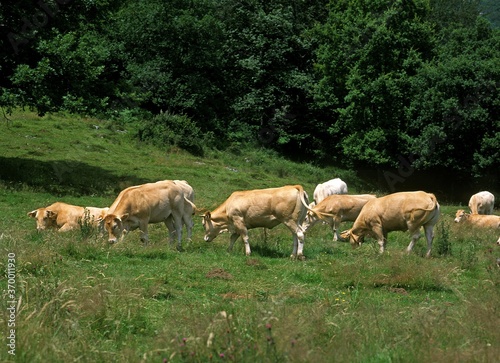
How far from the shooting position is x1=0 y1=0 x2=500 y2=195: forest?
134 feet

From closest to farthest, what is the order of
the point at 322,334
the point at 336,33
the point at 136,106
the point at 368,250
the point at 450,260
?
the point at 322,334
the point at 450,260
the point at 368,250
the point at 136,106
the point at 336,33

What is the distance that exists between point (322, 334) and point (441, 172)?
3961 centimetres

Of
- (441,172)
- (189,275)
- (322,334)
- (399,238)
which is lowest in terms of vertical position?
(441,172)

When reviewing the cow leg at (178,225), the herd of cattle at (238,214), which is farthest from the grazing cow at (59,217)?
the cow leg at (178,225)

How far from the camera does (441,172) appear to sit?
46.8m

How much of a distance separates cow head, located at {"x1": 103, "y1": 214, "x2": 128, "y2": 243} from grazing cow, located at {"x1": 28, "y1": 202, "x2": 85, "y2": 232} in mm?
2119

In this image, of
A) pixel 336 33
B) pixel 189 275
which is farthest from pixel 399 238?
pixel 336 33

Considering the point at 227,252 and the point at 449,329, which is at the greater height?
the point at 449,329

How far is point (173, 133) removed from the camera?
39938mm

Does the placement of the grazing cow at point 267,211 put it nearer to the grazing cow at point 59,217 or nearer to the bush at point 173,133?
the grazing cow at point 59,217

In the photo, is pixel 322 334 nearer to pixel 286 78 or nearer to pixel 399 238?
pixel 399 238

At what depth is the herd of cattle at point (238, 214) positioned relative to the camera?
17344 mm

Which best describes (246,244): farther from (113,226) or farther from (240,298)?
(240,298)

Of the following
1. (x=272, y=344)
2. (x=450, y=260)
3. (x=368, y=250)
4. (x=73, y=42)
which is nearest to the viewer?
(x=272, y=344)
